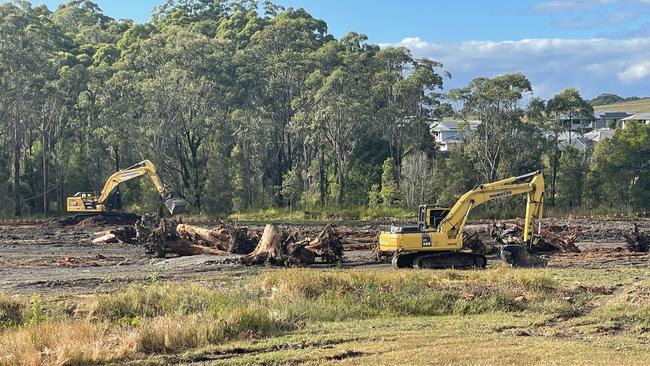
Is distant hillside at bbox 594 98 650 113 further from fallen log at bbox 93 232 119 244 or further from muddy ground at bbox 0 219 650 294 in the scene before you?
fallen log at bbox 93 232 119 244

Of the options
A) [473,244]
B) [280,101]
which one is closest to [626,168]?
[280,101]

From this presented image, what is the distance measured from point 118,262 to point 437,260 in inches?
486

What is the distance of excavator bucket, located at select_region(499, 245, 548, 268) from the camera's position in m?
27.5

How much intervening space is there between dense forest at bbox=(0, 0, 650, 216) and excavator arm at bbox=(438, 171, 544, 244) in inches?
1205

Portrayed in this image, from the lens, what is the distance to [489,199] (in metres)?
28.1

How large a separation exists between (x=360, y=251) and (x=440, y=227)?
8812mm

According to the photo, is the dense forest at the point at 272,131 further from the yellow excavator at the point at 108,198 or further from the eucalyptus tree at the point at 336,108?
the yellow excavator at the point at 108,198

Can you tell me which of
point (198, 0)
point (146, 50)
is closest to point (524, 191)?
point (146, 50)

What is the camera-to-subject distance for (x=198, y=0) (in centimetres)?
10681

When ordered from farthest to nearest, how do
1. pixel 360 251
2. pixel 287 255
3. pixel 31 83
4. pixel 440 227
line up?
pixel 31 83 → pixel 360 251 → pixel 287 255 → pixel 440 227

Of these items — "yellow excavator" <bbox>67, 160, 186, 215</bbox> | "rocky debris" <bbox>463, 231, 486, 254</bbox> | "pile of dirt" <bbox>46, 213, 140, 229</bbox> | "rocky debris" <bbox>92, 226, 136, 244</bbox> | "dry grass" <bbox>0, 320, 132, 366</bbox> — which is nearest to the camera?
"dry grass" <bbox>0, 320, 132, 366</bbox>

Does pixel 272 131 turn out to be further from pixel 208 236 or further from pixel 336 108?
pixel 208 236

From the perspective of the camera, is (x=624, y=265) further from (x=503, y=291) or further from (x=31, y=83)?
(x=31, y=83)

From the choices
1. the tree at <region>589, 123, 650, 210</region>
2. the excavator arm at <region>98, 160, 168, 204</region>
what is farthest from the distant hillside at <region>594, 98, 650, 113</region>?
the excavator arm at <region>98, 160, 168, 204</region>
